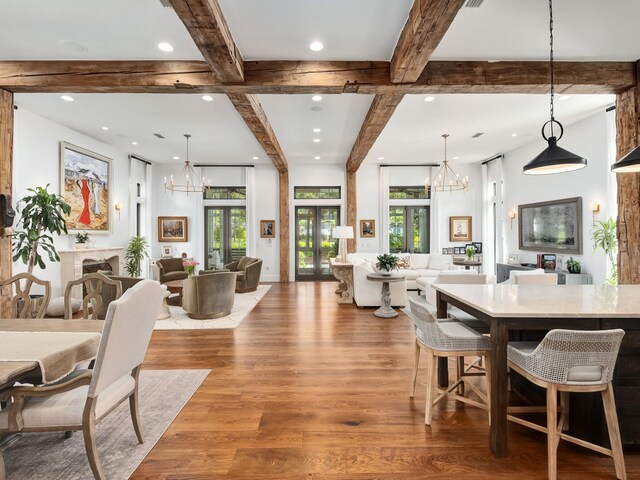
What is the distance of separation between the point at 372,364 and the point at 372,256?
5296 millimetres

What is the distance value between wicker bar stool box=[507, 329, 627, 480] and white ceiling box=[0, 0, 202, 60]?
3887 millimetres

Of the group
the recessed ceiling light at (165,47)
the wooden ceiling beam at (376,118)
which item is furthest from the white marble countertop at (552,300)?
the recessed ceiling light at (165,47)

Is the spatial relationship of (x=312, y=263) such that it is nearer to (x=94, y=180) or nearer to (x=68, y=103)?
(x=94, y=180)

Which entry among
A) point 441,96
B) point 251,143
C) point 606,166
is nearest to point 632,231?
point 606,166

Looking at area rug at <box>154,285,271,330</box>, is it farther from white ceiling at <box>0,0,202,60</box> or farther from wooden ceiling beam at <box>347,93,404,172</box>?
wooden ceiling beam at <box>347,93,404,172</box>

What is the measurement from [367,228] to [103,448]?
833 centimetres

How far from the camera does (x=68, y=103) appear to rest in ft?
17.2

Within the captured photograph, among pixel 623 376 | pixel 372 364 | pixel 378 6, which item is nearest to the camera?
pixel 623 376

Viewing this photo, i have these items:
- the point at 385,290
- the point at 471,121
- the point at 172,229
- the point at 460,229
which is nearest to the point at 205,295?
the point at 385,290

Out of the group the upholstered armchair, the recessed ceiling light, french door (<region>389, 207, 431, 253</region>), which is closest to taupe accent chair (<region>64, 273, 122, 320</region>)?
the recessed ceiling light

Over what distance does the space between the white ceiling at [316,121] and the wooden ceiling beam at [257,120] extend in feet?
0.49

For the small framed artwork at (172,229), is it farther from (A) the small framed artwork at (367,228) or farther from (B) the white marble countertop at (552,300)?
(B) the white marble countertop at (552,300)

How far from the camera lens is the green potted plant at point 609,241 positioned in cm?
526

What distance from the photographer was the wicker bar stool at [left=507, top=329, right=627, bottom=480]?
1.67 meters
